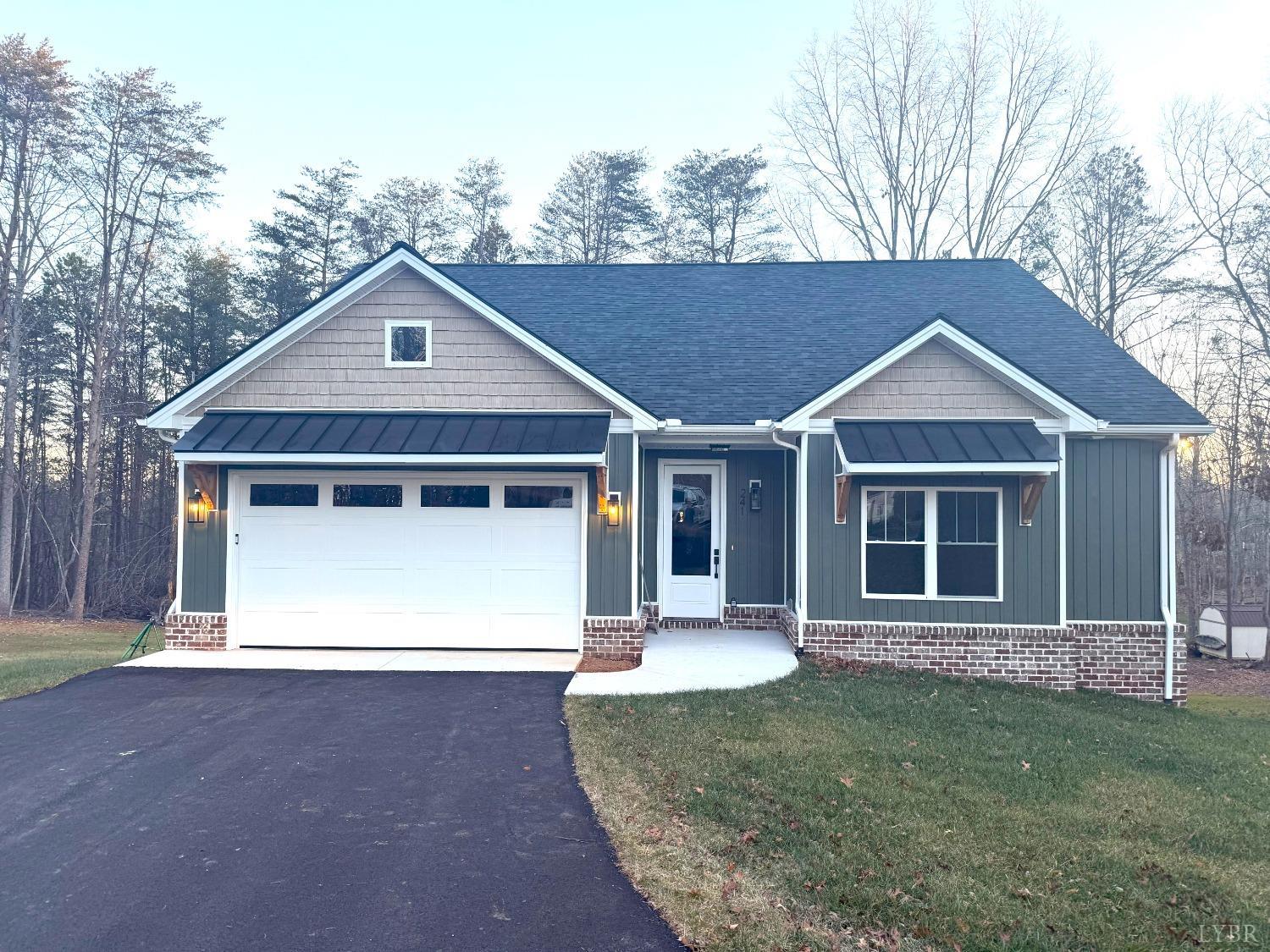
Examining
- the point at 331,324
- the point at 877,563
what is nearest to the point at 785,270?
the point at 877,563

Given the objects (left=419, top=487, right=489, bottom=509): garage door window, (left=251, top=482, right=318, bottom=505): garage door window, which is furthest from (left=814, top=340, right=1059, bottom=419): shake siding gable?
(left=251, top=482, right=318, bottom=505): garage door window

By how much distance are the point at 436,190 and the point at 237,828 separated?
25898 mm

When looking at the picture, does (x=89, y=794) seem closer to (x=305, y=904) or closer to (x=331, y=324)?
(x=305, y=904)

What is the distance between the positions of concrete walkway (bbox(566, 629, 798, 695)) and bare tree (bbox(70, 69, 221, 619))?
16.2 metres

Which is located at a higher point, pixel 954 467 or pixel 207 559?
pixel 954 467

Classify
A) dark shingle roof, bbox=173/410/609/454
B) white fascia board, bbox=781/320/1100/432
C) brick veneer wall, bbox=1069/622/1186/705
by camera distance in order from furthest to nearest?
1. brick veneer wall, bbox=1069/622/1186/705
2. white fascia board, bbox=781/320/1100/432
3. dark shingle roof, bbox=173/410/609/454

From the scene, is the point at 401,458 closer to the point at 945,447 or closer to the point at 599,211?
the point at 945,447

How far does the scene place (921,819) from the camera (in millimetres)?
4891

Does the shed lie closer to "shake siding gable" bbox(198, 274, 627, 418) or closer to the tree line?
the tree line

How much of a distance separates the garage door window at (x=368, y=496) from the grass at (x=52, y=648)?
11.9ft

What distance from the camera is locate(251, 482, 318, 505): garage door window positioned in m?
9.80

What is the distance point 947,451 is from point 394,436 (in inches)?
266

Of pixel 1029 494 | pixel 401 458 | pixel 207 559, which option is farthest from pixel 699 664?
pixel 207 559

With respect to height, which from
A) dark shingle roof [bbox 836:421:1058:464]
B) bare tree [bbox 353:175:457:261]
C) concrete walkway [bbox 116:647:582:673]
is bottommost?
concrete walkway [bbox 116:647:582:673]
